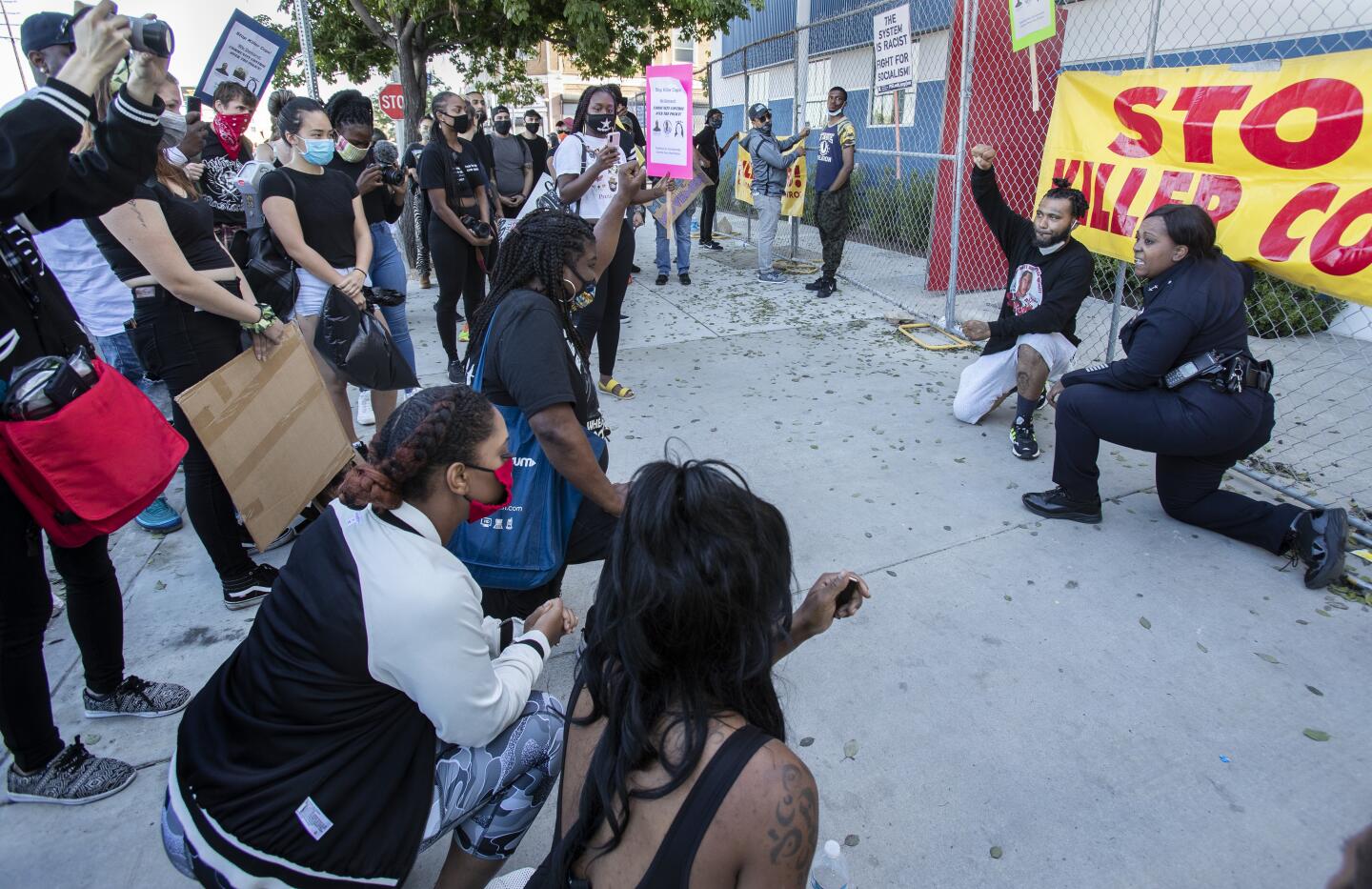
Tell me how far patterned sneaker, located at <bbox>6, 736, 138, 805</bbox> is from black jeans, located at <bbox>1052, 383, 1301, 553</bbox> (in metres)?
3.75

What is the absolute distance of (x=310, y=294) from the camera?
391 centimetres

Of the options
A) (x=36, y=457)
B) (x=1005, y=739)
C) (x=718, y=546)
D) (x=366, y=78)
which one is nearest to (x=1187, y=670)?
(x=1005, y=739)

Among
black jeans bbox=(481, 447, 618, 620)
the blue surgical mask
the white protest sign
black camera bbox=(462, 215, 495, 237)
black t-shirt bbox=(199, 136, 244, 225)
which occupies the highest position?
the white protest sign

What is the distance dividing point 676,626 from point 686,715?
13cm

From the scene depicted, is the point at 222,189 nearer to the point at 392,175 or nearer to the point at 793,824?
the point at 392,175

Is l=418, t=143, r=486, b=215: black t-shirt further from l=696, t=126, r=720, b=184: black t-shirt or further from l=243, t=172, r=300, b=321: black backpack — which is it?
l=696, t=126, r=720, b=184: black t-shirt

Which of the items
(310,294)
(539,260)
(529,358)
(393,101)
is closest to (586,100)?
(310,294)

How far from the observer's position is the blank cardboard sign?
3.01 metres

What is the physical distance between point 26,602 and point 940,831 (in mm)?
2486

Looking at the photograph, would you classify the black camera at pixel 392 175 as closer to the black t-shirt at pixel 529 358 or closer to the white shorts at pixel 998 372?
the black t-shirt at pixel 529 358

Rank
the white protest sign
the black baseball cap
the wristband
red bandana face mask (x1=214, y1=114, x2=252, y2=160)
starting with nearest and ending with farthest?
the black baseball cap < the wristband < red bandana face mask (x1=214, y1=114, x2=252, y2=160) < the white protest sign

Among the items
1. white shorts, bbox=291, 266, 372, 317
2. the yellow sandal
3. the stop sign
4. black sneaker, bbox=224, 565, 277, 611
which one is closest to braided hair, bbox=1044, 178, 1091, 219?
the yellow sandal

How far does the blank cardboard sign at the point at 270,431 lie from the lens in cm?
301

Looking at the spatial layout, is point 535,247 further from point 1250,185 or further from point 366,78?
point 366,78
